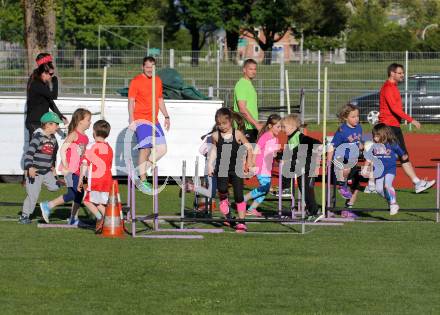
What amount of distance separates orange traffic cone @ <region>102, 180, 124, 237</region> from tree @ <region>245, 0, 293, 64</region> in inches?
2662

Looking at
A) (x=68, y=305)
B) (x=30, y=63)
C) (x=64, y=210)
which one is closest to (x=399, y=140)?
(x=64, y=210)

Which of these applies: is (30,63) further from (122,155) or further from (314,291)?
(314,291)

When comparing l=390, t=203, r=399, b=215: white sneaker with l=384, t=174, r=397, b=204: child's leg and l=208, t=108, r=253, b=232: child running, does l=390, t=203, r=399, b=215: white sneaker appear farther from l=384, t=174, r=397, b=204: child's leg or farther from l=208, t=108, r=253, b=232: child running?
l=208, t=108, r=253, b=232: child running

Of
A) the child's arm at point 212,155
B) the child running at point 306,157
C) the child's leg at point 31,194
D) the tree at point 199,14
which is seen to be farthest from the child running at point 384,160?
the tree at point 199,14

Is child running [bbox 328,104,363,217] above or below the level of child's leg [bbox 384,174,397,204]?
above

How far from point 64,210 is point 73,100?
13.5 ft

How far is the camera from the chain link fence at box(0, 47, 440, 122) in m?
32.7

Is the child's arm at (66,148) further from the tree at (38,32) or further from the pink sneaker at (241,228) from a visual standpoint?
the tree at (38,32)

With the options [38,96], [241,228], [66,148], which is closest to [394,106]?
[241,228]

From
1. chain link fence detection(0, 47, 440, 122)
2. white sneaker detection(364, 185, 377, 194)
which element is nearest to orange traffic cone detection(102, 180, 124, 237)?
white sneaker detection(364, 185, 377, 194)

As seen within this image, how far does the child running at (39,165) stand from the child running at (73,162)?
16 cm

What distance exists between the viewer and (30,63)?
31.0m

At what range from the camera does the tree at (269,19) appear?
81250 mm

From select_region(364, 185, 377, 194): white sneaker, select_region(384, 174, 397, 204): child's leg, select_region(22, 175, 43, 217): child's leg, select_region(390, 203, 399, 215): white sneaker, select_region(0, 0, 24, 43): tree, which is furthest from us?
select_region(0, 0, 24, 43): tree
